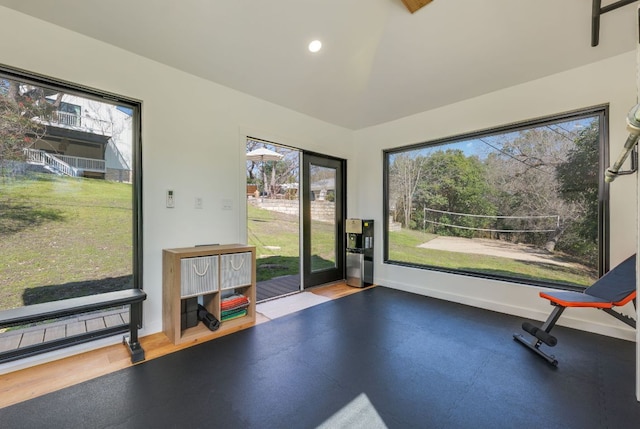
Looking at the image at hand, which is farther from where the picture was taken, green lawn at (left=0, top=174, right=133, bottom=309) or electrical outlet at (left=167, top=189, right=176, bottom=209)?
electrical outlet at (left=167, top=189, right=176, bottom=209)

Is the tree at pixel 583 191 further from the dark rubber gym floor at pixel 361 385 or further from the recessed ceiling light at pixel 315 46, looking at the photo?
the recessed ceiling light at pixel 315 46

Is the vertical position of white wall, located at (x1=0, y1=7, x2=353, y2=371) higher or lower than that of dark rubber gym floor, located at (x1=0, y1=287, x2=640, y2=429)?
higher

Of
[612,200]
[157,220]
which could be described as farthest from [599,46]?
[157,220]

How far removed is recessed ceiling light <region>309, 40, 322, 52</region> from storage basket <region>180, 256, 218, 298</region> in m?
2.47

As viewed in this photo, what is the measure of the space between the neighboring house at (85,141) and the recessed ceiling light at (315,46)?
2.00 m

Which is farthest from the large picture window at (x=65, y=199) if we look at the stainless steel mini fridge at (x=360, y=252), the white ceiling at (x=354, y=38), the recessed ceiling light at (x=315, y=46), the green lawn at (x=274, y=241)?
the stainless steel mini fridge at (x=360, y=252)

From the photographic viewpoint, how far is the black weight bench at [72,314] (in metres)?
1.85

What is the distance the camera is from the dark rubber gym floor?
1572mm

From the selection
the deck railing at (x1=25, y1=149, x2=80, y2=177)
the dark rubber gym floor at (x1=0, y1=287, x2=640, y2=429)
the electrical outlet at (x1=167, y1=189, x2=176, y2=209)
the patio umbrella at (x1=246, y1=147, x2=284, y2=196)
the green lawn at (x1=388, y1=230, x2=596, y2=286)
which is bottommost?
the dark rubber gym floor at (x1=0, y1=287, x2=640, y2=429)

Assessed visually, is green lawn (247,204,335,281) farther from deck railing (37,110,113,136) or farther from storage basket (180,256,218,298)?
deck railing (37,110,113,136)

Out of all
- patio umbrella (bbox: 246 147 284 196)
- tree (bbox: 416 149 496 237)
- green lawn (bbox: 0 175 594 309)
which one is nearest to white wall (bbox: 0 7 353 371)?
green lawn (bbox: 0 175 594 309)

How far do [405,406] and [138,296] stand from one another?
2.22m

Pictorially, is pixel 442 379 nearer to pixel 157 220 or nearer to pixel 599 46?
pixel 157 220

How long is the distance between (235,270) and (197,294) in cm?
44
